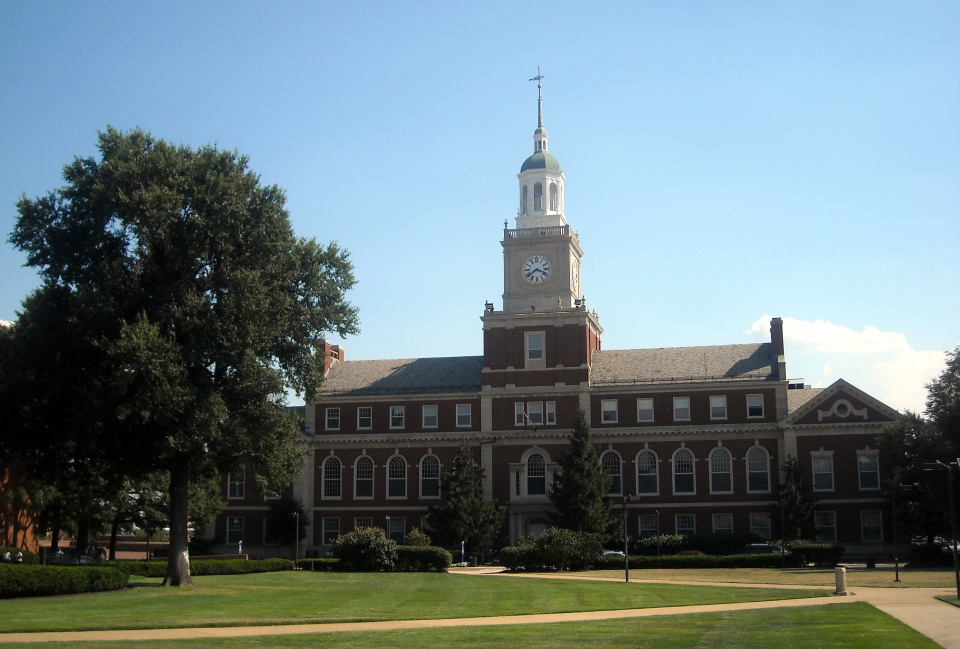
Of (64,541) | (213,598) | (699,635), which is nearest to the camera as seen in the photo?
(699,635)

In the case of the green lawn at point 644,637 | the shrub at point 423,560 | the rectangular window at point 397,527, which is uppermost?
the green lawn at point 644,637

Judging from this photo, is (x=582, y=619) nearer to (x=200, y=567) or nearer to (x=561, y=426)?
(x=200, y=567)

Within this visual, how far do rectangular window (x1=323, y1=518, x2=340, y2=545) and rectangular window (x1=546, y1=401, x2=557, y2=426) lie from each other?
53.8 ft

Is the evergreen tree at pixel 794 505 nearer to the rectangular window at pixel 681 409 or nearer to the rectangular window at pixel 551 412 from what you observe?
the rectangular window at pixel 681 409

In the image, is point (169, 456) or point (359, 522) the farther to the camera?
point (359, 522)

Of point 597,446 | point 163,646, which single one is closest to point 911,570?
point 597,446

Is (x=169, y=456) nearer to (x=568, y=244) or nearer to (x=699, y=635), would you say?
(x=699, y=635)

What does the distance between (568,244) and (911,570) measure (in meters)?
32.2

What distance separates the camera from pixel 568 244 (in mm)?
72688

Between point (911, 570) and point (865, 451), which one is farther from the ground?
point (865, 451)

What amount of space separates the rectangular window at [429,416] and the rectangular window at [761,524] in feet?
72.9

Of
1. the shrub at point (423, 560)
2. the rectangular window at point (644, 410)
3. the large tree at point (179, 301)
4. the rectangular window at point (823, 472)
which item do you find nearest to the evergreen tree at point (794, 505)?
the rectangular window at point (823, 472)

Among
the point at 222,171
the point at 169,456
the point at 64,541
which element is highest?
the point at 222,171

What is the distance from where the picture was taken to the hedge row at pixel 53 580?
31.0 metres
